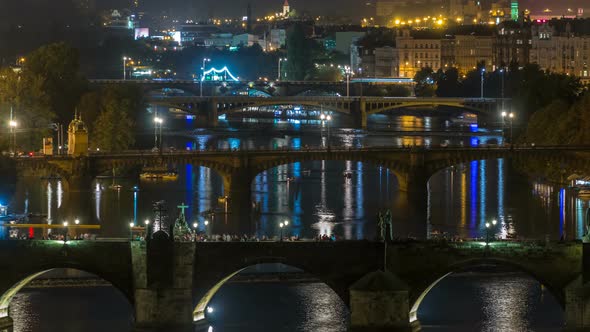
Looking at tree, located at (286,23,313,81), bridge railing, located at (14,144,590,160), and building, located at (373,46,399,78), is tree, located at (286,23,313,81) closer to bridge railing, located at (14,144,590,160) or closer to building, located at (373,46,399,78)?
building, located at (373,46,399,78)

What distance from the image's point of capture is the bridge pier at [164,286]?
40000 millimetres

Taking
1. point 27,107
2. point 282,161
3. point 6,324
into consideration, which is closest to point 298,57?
point 27,107

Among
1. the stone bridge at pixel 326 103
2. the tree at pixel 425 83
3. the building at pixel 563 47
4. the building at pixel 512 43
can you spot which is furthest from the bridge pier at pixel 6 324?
the building at pixel 512 43

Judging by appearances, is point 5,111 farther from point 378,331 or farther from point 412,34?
point 412,34

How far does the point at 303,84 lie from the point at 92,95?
4000 centimetres

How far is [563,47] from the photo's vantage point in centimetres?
12812

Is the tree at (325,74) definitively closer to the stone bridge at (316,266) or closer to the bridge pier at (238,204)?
the bridge pier at (238,204)

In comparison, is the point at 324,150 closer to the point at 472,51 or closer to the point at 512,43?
the point at 512,43

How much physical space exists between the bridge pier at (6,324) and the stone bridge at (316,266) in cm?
11

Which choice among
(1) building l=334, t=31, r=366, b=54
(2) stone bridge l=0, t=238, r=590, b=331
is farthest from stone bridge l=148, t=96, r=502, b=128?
(1) building l=334, t=31, r=366, b=54

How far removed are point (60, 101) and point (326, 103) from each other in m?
25.2

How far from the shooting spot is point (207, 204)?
2554 inches

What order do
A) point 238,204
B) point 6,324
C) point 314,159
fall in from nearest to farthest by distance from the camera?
point 6,324
point 238,204
point 314,159

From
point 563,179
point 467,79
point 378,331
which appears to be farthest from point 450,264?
point 467,79
